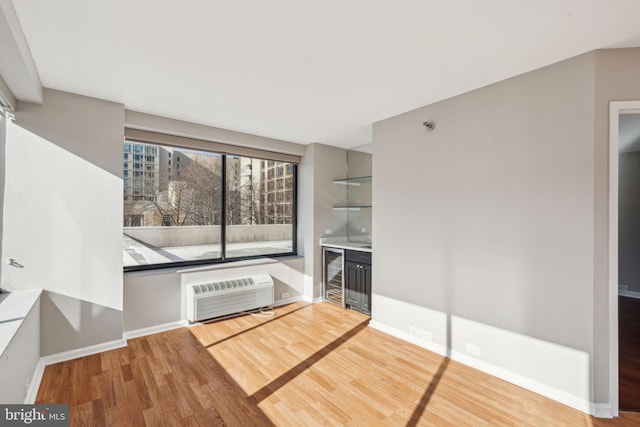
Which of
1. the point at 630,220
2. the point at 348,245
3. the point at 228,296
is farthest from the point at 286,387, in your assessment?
the point at 630,220

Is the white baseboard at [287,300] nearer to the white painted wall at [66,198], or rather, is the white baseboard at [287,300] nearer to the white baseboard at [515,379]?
the white baseboard at [515,379]

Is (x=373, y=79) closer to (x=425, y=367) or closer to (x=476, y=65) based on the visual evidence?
(x=476, y=65)

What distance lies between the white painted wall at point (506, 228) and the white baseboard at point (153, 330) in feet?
8.36

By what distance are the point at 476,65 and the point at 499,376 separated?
2569 millimetres

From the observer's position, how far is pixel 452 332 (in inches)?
114

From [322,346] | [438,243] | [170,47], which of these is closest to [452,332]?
[438,243]

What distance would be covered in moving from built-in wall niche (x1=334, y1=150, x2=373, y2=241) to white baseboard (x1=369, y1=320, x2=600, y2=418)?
2.00 meters

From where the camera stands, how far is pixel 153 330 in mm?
3449

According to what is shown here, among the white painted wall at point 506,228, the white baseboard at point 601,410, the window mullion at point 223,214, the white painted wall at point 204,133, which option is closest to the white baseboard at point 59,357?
the window mullion at point 223,214

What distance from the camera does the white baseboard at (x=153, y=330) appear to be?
329 centimetres

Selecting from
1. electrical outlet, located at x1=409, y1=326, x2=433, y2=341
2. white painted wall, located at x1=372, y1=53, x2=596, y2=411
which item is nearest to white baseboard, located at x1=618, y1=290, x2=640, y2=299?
white painted wall, located at x1=372, y1=53, x2=596, y2=411

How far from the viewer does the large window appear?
3.60m

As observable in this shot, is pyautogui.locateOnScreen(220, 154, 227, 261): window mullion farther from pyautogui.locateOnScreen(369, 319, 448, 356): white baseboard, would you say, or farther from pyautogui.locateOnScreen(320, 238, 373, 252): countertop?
pyautogui.locateOnScreen(369, 319, 448, 356): white baseboard

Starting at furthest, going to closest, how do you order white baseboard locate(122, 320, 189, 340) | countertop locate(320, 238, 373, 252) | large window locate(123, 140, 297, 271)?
countertop locate(320, 238, 373, 252), large window locate(123, 140, 297, 271), white baseboard locate(122, 320, 189, 340)
